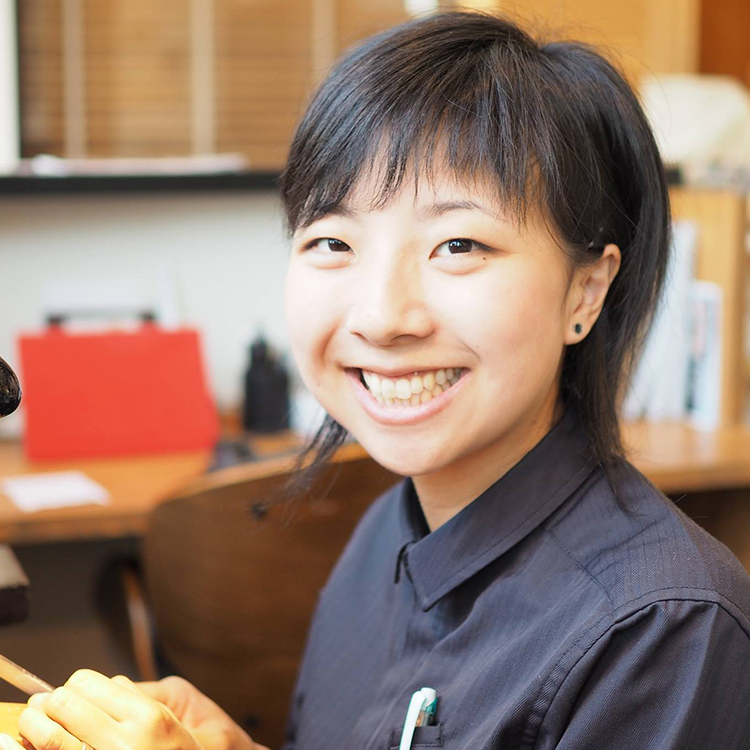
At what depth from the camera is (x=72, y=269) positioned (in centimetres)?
222

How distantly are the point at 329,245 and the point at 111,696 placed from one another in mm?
377

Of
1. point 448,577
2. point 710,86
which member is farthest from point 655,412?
point 448,577

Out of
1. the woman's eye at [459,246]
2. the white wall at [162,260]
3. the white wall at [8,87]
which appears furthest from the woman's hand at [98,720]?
the white wall at [8,87]

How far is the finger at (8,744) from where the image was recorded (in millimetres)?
670

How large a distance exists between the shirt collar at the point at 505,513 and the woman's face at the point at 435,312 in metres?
0.04

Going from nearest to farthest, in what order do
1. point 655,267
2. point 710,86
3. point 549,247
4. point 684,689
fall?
point 684,689 < point 549,247 < point 655,267 < point 710,86

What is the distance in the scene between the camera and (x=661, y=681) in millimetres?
727

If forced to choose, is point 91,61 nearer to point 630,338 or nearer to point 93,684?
point 630,338

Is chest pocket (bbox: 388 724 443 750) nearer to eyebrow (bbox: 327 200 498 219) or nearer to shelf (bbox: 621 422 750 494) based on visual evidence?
eyebrow (bbox: 327 200 498 219)

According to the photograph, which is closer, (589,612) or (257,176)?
(589,612)

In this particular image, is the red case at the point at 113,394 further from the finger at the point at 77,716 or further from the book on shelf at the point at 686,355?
the finger at the point at 77,716

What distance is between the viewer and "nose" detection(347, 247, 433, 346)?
0.80 m

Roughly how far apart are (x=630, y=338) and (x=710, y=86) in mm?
1785

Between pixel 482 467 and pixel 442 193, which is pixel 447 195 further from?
pixel 482 467
